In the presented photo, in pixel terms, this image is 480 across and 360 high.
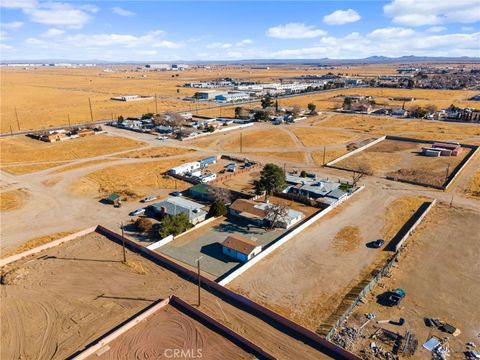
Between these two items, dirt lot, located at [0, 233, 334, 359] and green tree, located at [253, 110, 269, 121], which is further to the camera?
green tree, located at [253, 110, 269, 121]

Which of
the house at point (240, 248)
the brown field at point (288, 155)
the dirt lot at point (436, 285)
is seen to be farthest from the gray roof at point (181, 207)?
the brown field at point (288, 155)

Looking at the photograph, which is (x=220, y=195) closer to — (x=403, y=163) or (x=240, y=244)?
(x=240, y=244)

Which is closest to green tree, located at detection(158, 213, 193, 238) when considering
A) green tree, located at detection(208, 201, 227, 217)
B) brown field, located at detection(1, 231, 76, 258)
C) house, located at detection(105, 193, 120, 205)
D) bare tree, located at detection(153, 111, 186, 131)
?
green tree, located at detection(208, 201, 227, 217)

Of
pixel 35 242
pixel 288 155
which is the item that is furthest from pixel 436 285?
pixel 288 155

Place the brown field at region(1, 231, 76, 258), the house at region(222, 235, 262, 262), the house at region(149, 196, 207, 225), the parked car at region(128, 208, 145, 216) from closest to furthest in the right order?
the house at region(222, 235, 262, 262) < the brown field at region(1, 231, 76, 258) < the house at region(149, 196, 207, 225) < the parked car at region(128, 208, 145, 216)

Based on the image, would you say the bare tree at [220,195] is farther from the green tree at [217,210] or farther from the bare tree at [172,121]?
the bare tree at [172,121]

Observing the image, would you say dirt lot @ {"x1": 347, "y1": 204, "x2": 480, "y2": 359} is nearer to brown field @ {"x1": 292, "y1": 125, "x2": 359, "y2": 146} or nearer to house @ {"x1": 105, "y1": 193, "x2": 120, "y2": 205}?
house @ {"x1": 105, "y1": 193, "x2": 120, "y2": 205}

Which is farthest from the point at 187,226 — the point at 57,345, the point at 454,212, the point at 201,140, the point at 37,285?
the point at 201,140
